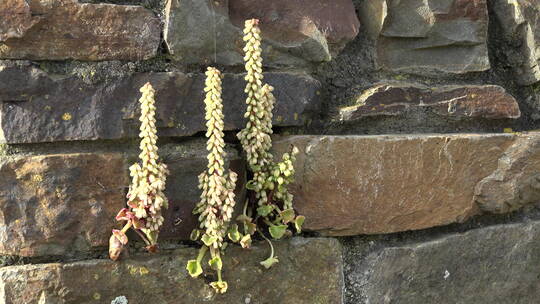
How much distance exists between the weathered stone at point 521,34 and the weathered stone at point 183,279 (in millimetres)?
717

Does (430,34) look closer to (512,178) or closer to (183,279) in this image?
(512,178)

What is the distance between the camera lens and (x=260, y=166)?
4.35 ft

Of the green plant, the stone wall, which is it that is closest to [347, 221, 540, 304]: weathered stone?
the stone wall

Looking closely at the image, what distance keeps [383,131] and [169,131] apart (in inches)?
21.5

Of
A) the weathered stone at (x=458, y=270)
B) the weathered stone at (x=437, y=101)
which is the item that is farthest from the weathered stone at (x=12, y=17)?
the weathered stone at (x=458, y=270)

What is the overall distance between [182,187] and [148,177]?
0.38 ft

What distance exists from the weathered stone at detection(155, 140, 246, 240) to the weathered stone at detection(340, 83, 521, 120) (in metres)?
0.38

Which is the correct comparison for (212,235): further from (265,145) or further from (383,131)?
(383,131)

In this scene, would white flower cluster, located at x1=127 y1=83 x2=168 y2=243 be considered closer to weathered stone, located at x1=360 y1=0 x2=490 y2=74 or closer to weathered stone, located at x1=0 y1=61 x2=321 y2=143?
weathered stone, located at x1=0 y1=61 x2=321 y2=143

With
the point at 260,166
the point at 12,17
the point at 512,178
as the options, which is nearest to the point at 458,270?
the point at 512,178

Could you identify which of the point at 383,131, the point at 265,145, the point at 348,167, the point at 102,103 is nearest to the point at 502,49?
the point at 383,131

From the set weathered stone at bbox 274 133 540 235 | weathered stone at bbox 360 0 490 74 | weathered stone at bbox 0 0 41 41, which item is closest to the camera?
weathered stone at bbox 0 0 41 41

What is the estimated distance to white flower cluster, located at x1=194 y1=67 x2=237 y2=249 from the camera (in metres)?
1.24

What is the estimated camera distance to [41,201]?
1.22 meters
